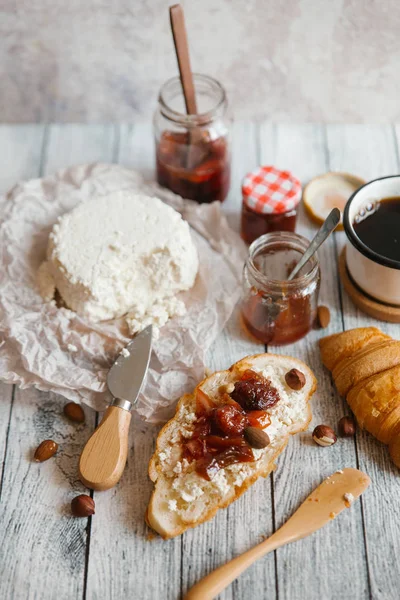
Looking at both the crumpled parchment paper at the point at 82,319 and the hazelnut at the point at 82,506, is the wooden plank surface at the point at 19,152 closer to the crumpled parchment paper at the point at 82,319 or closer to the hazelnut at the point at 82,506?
the crumpled parchment paper at the point at 82,319

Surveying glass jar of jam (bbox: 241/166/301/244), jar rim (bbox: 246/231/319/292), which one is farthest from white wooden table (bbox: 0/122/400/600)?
glass jar of jam (bbox: 241/166/301/244)

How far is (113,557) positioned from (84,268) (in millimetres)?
972

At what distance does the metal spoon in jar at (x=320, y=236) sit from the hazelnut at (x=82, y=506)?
3.34 feet

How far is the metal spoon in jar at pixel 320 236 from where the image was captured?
2217 mm

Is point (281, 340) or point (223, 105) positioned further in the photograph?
point (223, 105)

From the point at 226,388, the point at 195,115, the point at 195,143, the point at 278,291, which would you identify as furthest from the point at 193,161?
the point at 226,388

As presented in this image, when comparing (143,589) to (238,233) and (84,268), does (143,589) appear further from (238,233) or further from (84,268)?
(238,233)

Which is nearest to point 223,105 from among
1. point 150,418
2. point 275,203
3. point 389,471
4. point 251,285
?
point 275,203

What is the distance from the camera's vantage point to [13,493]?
2.16 metres

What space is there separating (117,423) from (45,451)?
0.25 m

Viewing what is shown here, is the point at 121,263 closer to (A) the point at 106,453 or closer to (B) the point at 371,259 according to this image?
(A) the point at 106,453

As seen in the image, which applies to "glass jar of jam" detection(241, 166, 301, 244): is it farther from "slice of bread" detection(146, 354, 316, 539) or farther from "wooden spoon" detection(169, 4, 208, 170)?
"slice of bread" detection(146, 354, 316, 539)

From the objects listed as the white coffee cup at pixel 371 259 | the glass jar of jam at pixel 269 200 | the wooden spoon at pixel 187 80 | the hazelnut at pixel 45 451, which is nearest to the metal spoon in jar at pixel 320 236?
the white coffee cup at pixel 371 259

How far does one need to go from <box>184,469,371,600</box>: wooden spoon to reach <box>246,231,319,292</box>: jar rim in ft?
2.09
